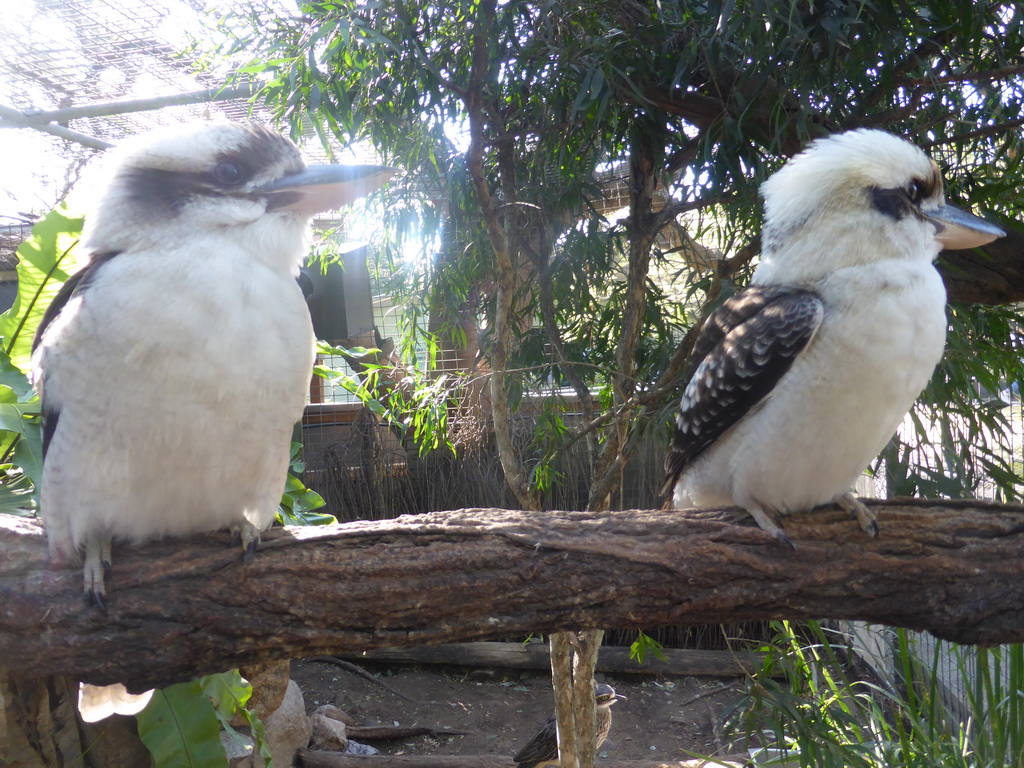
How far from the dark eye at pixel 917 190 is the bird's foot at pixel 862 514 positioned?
69 cm

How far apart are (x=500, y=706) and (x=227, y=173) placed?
3.98 m

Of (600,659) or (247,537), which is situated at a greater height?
(247,537)

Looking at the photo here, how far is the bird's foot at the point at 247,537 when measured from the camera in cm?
142

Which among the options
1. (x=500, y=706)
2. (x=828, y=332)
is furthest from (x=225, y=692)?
(x=500, y=706)

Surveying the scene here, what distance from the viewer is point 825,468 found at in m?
1.68

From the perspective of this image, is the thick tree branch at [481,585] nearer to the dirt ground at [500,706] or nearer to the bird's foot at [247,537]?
the bird's foot at [247,537]

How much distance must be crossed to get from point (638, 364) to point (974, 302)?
1.12 meters

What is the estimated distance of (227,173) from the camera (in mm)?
1452

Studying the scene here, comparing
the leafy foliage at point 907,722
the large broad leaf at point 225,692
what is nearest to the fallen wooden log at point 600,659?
the leafy foliage at point 907,722

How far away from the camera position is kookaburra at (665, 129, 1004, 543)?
1628mm

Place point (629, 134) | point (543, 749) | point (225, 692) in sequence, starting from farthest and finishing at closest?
1. point (543, 749)
2. point (629, 134)
3. point (225, 692)

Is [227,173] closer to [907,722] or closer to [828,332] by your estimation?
[828,332]

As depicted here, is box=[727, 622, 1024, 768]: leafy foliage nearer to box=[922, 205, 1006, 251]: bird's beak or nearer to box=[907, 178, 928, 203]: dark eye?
box=[922, 205, 1006, 251]: bird's beak

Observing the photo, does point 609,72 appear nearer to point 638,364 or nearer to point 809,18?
point 809,18
